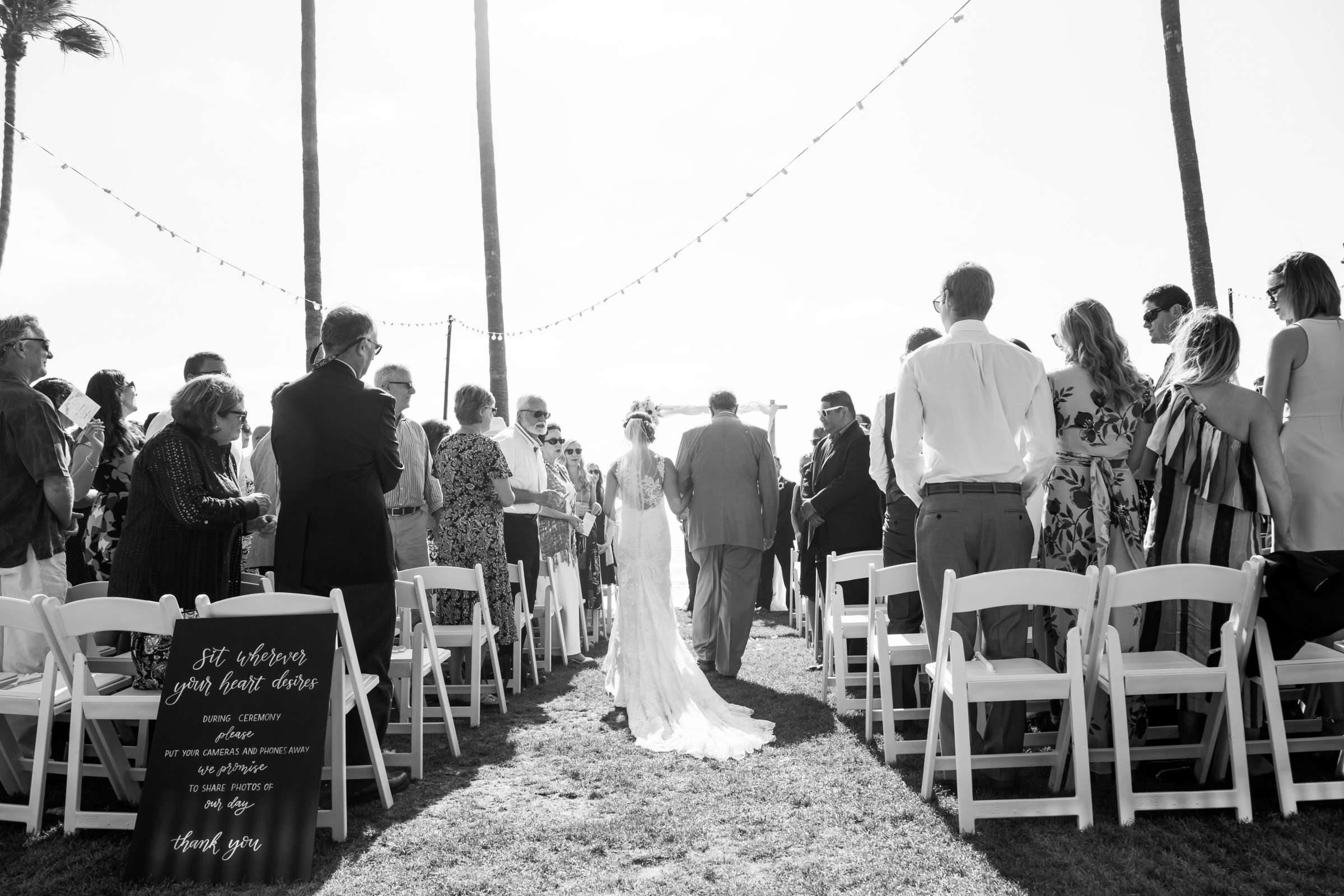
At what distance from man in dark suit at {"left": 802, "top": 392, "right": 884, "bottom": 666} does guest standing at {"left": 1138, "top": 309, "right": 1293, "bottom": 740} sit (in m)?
2.56

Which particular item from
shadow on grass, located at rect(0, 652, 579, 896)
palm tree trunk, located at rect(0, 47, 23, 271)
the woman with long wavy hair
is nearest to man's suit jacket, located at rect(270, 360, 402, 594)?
shadow on grass, located at rect(0, 652, 579, 896)

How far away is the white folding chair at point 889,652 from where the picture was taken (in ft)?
14.2

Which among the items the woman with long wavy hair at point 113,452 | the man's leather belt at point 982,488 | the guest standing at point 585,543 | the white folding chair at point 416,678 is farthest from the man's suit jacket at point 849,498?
the woman with long wavy hair at point 113,452

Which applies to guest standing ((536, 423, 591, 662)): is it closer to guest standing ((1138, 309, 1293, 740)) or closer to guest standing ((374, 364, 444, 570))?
guest standing ((374, 364, 444, 570))

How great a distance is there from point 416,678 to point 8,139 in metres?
18.1

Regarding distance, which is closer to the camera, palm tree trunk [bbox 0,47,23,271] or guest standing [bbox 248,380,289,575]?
guest standing [bbox 248,380,289,575]

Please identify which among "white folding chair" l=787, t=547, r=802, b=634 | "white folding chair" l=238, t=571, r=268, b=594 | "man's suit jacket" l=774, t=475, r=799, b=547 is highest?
"man's suit jacket" l=774, t=475, r=799, b=547

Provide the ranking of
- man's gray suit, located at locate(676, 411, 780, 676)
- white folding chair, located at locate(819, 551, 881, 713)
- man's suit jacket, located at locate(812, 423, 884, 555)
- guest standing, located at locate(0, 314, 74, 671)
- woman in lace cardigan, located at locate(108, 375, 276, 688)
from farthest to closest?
1. man's gray suit, located at locate(676, 411, 780, 676)
2. man's suit jacket, located at locate(812, 423, 884, 555)
3. white folding chair, located at locate(819, 551, 881, 713)
4. guest standing, located at locate(0, 314, 74, 671)
5. woman in lace cardigan, located at locate(108, 375, 276, 688)

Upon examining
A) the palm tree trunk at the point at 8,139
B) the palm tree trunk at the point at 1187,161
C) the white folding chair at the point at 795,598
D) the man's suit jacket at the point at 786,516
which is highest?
the palm tree trunk at the point at 8,139

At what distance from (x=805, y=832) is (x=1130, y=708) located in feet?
5.37

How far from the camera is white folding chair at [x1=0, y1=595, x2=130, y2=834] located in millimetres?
3518

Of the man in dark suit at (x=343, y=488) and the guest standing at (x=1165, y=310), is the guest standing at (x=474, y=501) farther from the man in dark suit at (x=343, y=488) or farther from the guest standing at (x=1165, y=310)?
the guest standing at (x=1165, y=310)

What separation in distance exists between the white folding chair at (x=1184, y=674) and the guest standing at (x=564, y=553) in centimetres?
479

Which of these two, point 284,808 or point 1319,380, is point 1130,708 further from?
point 284,808
